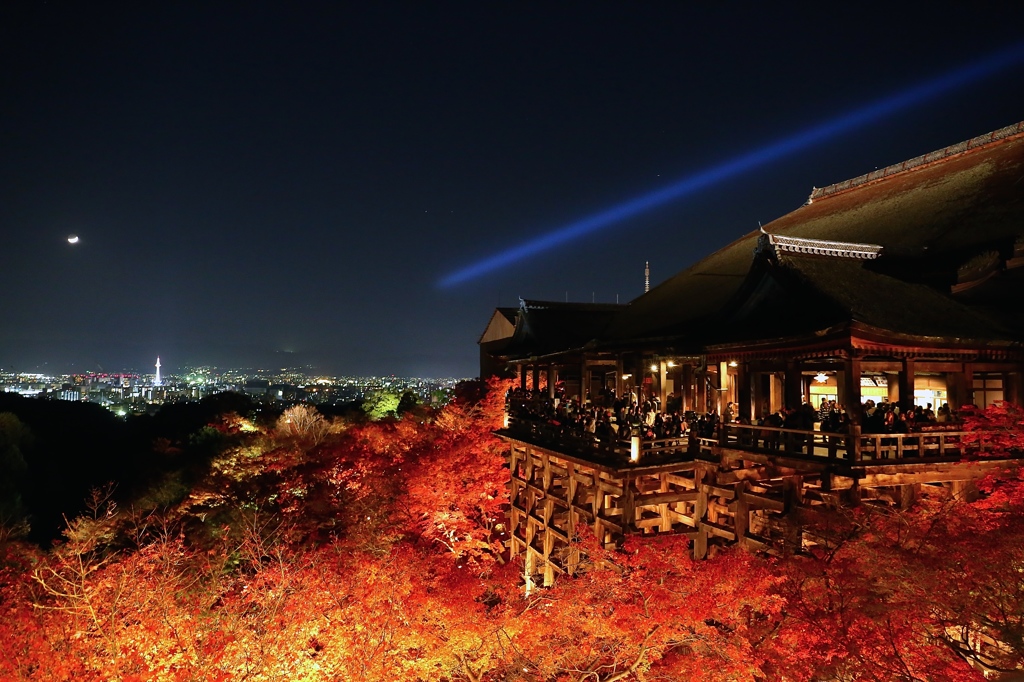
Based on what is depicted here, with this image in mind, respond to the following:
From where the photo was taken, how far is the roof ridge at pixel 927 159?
21344mm

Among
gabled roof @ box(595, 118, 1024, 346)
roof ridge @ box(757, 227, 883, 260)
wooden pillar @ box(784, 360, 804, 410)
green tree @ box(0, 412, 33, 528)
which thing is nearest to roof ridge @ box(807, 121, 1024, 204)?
gabled roof @ box(595, 118, 1024, 346)

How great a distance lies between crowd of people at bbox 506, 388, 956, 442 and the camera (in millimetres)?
12711

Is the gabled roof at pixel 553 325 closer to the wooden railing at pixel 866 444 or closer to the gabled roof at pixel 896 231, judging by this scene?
the gabled roof at pixel 896 231

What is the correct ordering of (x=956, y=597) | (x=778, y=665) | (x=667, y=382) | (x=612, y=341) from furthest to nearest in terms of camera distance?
(x=667, y=382) < (x=612, y=341) < (x=778, y=665) < (x=956, y=597)

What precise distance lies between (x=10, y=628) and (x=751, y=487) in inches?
694

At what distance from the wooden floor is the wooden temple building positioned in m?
0.05

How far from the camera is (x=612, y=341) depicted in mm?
19297

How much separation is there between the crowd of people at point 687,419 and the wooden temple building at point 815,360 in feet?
1.10

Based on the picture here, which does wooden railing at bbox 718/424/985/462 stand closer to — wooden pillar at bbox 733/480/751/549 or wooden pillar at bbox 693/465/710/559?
wooden pillar at bbox 733/480/751/549

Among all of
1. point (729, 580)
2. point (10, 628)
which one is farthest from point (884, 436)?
point (10, 628)

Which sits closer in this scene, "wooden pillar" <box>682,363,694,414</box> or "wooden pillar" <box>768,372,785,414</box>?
"wooden pillar" <box>768,372,785,414</box>

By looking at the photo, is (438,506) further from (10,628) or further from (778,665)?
(778,665)

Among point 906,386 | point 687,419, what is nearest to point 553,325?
point 687,419

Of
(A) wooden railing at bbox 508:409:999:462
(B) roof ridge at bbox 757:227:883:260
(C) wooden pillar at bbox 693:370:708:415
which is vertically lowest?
(A) wooden railing at bbox 508:409:999:462
